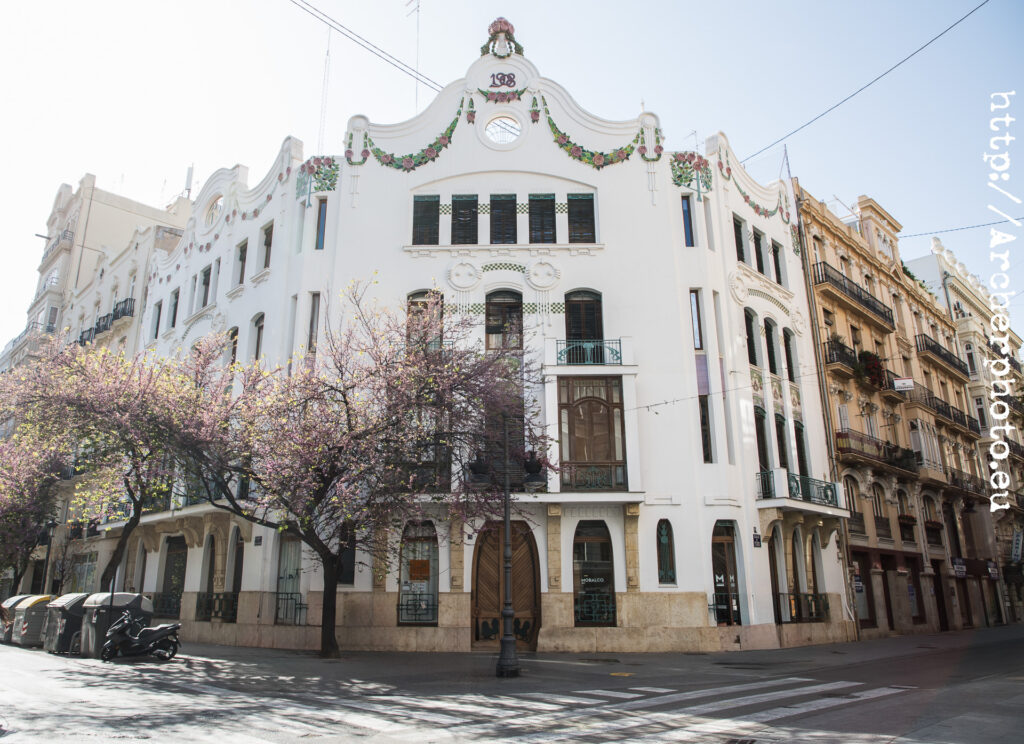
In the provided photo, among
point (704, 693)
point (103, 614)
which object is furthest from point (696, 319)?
point (103, 614)

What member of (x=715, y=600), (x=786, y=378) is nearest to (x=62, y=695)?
(x=715, y=600)

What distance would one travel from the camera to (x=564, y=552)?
19641mm

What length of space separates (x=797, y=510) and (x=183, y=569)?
20925mm

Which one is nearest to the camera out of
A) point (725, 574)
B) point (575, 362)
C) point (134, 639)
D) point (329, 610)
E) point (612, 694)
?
point (612, 694)

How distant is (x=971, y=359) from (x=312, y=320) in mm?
38790

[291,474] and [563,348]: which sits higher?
[563,348]

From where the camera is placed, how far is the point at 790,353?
25.2 m

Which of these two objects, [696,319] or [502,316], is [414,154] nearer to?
[502,316]

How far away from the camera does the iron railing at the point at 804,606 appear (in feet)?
68.9

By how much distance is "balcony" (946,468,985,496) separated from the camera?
33406 mm

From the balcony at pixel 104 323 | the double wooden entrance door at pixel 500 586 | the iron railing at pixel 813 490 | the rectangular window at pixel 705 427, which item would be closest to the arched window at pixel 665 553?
the rectangular window at pixel 705 427

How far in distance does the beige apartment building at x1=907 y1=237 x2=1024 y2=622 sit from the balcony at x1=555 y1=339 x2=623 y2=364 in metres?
25.2

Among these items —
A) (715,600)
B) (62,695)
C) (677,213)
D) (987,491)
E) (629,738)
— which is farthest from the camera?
(987,491)

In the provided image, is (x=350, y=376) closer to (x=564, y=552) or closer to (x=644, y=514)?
(x=564, y=552)
